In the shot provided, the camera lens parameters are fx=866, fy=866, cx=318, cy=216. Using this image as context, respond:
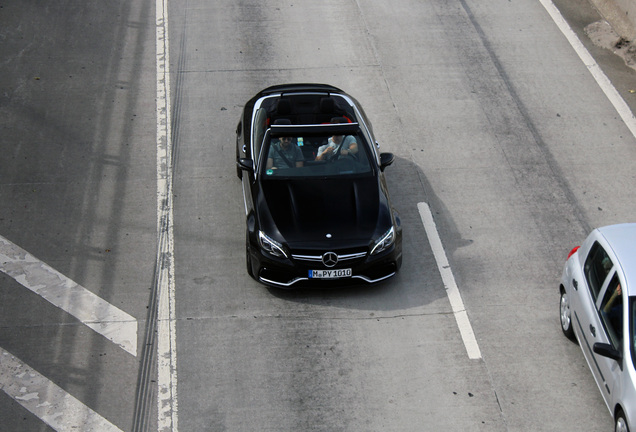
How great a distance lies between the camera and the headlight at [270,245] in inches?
404

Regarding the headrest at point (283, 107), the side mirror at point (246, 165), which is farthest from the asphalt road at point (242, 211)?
the headrest at point (283, 107)

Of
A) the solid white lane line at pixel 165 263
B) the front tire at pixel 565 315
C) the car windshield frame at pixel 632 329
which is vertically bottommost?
the front tire at pixel 565 315

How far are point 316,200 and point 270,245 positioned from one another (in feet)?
2.83

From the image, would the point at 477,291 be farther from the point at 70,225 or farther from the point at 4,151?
the point at 4,151

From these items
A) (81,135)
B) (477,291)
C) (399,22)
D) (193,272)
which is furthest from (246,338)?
(399,22)

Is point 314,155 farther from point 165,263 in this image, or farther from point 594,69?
point 594,69

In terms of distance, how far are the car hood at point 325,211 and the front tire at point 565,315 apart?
2230mm

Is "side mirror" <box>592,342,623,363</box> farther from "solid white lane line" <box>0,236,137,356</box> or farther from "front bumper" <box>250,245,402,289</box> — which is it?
"solid white lane line" <box>0,236,137,356</box>

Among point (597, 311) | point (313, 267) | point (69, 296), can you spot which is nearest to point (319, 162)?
point (313, 267)

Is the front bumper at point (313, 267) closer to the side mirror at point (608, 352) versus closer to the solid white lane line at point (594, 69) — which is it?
the side mirror at point (608, 352)

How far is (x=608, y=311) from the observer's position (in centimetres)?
873

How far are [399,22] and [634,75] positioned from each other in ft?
15.1

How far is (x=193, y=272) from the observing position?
1105 centimetres

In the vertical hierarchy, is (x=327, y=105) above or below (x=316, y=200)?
above
